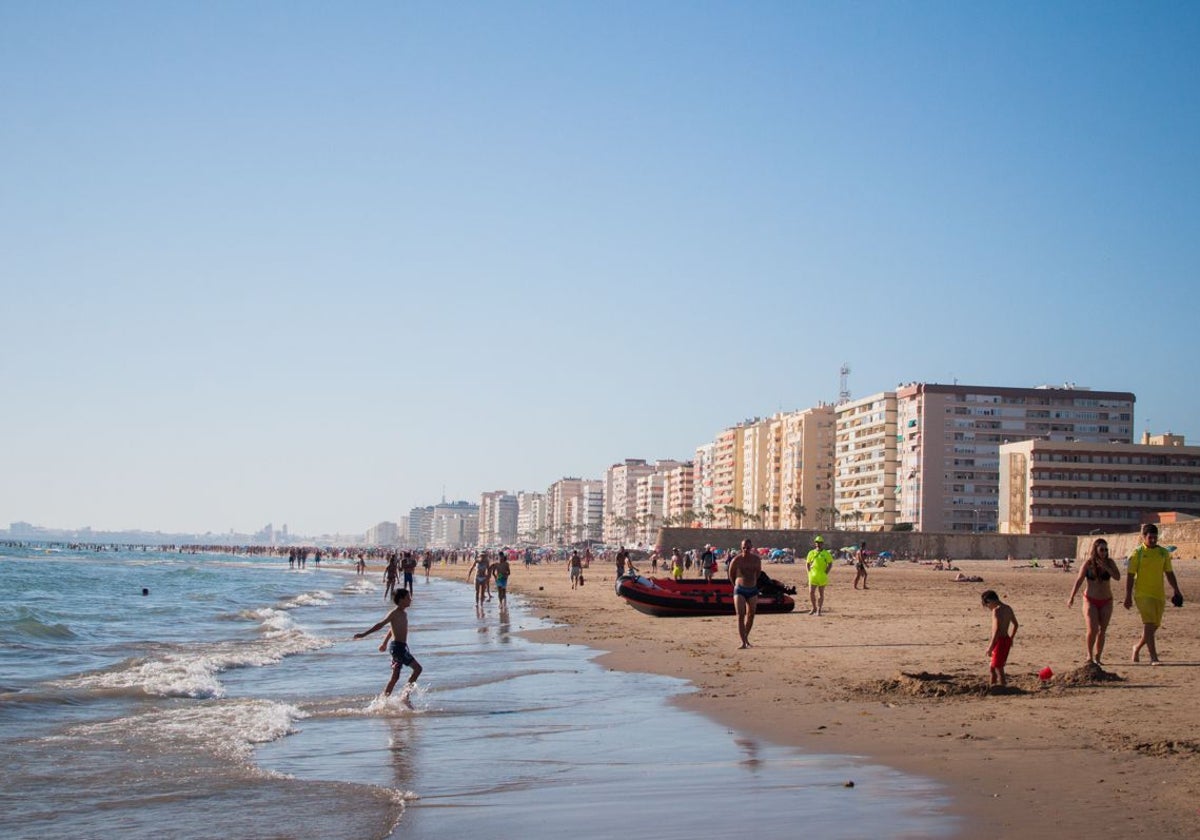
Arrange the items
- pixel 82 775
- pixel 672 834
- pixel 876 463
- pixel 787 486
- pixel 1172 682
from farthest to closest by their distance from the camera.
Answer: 1. pixel 787 486
2. pixel 876 463
3. pixel 1172 682
4. pixel 82 775
5. pixel 672 834

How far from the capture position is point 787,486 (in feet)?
466

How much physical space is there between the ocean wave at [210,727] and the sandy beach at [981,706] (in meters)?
4.03

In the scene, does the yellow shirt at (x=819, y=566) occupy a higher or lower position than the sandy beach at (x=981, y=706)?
higher

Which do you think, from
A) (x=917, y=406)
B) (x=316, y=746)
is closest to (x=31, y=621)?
(x=316, y=746)

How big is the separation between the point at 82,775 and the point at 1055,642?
1195cm

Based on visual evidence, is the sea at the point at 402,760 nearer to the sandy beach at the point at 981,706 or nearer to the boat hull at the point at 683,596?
the sandy beach at the point at 981,706

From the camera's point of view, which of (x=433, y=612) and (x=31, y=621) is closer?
(x=31, y=621)

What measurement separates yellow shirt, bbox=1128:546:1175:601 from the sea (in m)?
5.00

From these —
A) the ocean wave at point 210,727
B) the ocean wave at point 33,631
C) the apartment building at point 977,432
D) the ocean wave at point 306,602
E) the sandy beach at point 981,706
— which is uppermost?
the apartment building at point 977,432

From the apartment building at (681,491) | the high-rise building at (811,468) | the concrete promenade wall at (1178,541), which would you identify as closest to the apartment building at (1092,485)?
the concrete promenade wall at (1178,541)

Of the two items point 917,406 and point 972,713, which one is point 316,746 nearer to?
point 972,713

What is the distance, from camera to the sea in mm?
6488

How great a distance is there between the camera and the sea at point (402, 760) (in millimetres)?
6488

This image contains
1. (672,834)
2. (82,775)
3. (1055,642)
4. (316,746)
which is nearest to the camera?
(672,834)
